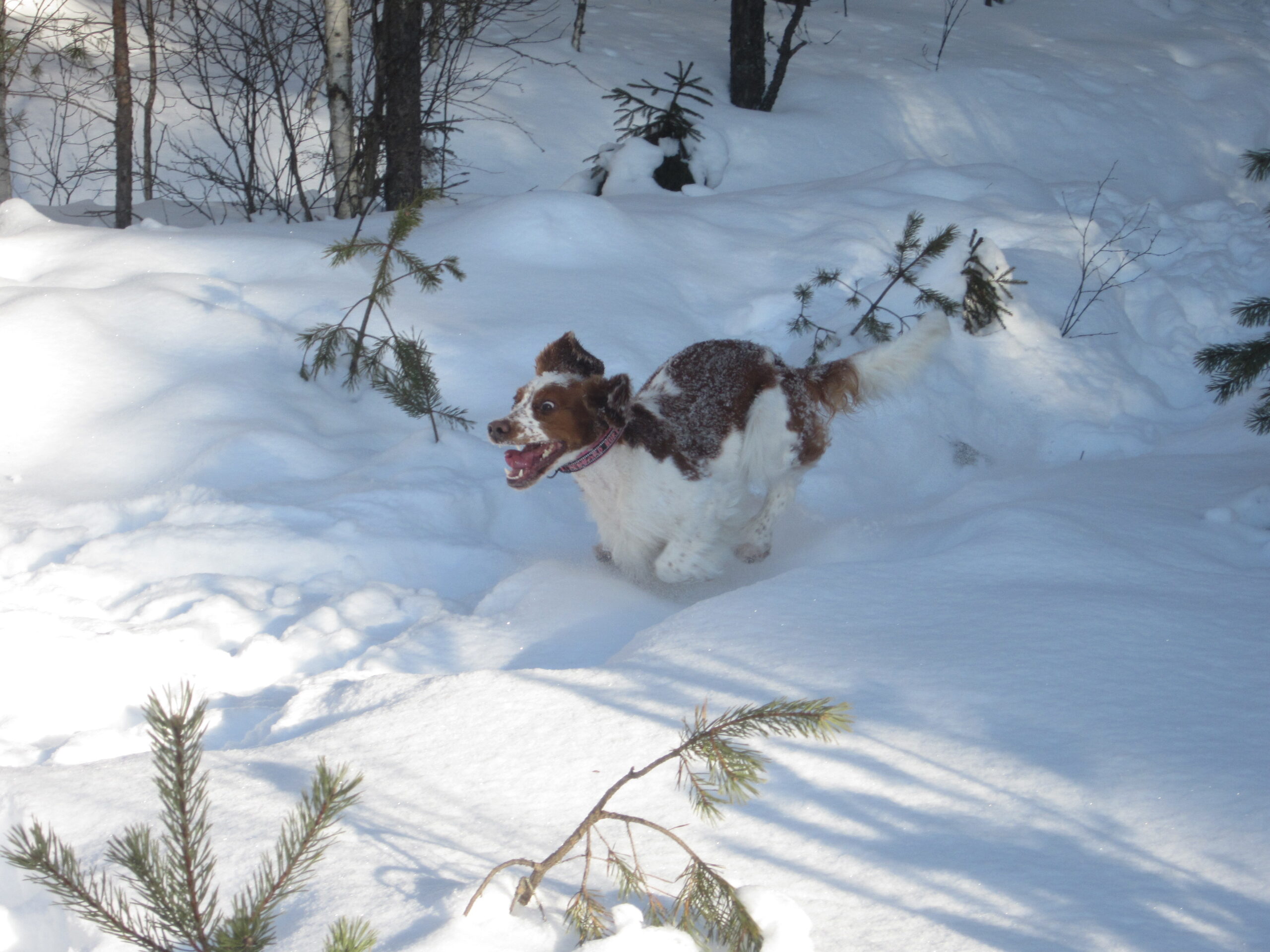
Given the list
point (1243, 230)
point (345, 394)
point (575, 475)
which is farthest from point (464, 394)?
point (1243, 230)

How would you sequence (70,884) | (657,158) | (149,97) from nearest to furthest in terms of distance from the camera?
(70,884)
(149,97)
(657,158)

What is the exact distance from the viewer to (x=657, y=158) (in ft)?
24.9

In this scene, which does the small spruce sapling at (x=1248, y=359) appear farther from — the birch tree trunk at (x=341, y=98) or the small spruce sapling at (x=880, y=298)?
the birch tree trunk at (x=341, y=98)

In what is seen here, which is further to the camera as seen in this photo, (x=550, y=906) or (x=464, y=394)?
(x=464, y=394)

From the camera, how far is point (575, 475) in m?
3.44

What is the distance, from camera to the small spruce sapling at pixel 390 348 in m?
3.86

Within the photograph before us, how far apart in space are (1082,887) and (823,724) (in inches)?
21.0

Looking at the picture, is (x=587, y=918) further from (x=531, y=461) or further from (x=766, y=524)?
(x=766, y=524)

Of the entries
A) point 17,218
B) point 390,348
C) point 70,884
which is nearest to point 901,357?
point 390,348

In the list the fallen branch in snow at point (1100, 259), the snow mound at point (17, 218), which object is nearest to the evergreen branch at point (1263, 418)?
the fallen branch in snow at point (1100, 259)

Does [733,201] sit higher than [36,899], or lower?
higher

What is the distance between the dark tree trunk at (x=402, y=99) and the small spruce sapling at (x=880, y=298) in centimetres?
279

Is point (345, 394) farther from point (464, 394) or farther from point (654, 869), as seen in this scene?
point (654, 869)

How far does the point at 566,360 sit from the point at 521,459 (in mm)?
401
